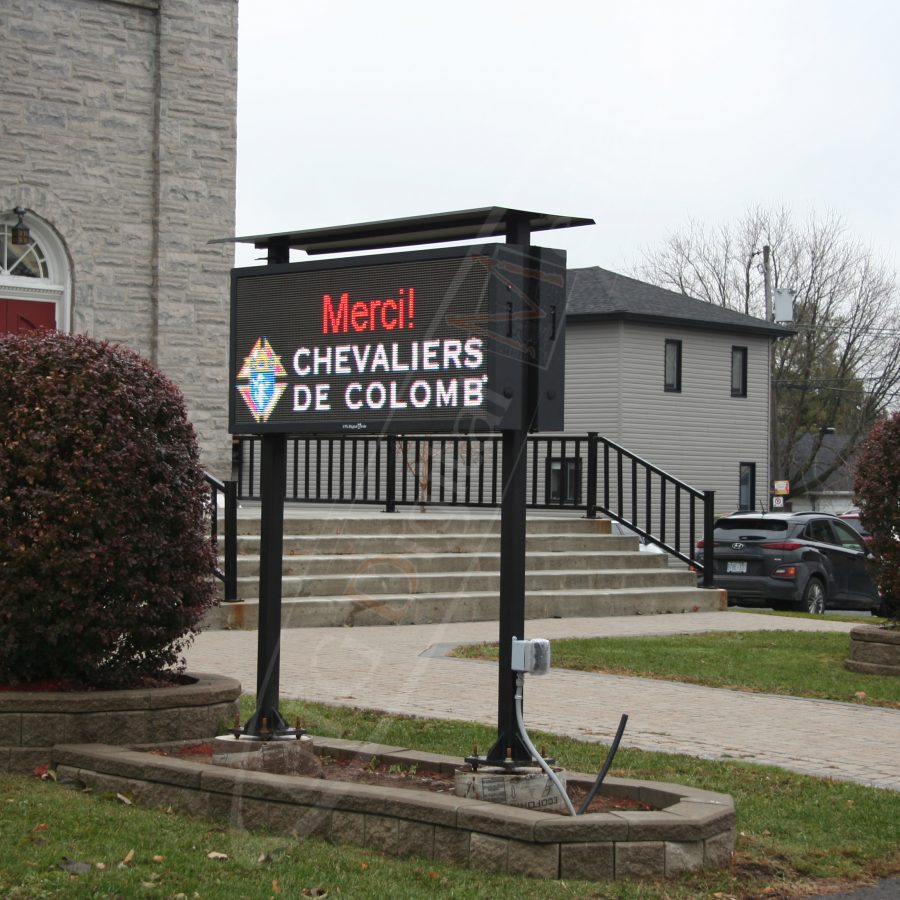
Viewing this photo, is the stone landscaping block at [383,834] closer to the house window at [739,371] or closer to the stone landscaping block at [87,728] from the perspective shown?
the stone landscaping block at [87,728]

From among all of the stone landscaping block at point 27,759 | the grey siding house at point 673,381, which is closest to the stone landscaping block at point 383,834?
the stone landscaping block at point 27,759

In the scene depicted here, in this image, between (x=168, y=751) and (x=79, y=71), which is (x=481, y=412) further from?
(x=79, y=71)

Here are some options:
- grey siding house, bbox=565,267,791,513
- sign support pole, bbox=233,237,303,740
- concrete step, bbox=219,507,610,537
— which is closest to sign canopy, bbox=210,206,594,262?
sign support pole, bbox=233,237,303,740

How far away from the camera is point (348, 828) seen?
20.1 feet

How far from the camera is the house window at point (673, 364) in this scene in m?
43.7

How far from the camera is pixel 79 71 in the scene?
18234 millimetres

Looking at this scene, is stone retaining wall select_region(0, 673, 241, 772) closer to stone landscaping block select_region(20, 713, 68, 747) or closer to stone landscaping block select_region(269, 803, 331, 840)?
stone landscaping block select_region(20, 713, 68, 747)

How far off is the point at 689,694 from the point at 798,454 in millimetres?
53217

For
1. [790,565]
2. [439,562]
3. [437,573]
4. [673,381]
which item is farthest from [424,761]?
[673,381]

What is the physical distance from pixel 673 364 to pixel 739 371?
10.8 feet

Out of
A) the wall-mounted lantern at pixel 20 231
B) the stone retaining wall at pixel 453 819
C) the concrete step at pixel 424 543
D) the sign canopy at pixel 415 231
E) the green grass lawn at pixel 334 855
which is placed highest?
the wall-mounted lantern at pixel 20 231

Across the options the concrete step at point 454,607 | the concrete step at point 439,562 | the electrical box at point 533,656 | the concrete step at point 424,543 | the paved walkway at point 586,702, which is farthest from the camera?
the concrete step at point 424,543

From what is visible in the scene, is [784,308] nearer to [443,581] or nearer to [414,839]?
[443,581]

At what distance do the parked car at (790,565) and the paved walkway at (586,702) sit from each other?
363 inches
